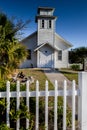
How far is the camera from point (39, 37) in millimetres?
31031

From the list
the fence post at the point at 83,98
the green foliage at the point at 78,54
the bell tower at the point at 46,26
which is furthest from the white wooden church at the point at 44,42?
the fence post at the point at 83,98

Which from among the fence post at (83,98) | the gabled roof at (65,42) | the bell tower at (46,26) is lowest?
the fence post at (83,98)

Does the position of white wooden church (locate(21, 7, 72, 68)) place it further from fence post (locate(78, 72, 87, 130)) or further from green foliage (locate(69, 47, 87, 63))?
fence post (locate(78, 72, 87, 130))

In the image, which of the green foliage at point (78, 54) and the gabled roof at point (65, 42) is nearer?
the gabled roof at point (65, 42)

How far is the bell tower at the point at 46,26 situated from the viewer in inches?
1212

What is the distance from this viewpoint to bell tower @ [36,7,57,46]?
101 feet

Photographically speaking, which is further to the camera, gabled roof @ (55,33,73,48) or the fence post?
gabled roof @ (55,33,73,48)

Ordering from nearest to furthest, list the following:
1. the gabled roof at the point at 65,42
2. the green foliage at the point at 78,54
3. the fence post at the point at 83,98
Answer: the fence post at the point at 83,98 < the gabled roof at the point at 65,42 < the green foliage at the point at 78,54

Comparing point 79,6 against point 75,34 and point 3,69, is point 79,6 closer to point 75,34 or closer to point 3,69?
point 75,34

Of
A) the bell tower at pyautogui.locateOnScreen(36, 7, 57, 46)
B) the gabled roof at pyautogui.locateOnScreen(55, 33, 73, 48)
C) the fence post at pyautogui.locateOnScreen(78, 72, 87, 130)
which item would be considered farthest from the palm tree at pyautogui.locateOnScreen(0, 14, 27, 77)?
the gabled roof at pyautogui.locateOnScreen(55, 33, 73, 48)

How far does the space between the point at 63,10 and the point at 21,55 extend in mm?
21042

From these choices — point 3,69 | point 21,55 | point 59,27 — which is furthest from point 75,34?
point 3,69

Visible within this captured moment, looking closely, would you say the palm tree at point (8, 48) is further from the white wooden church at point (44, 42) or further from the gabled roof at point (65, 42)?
the gabled roof at point (65, 42)

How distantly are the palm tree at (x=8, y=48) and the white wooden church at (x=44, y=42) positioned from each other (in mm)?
18484
